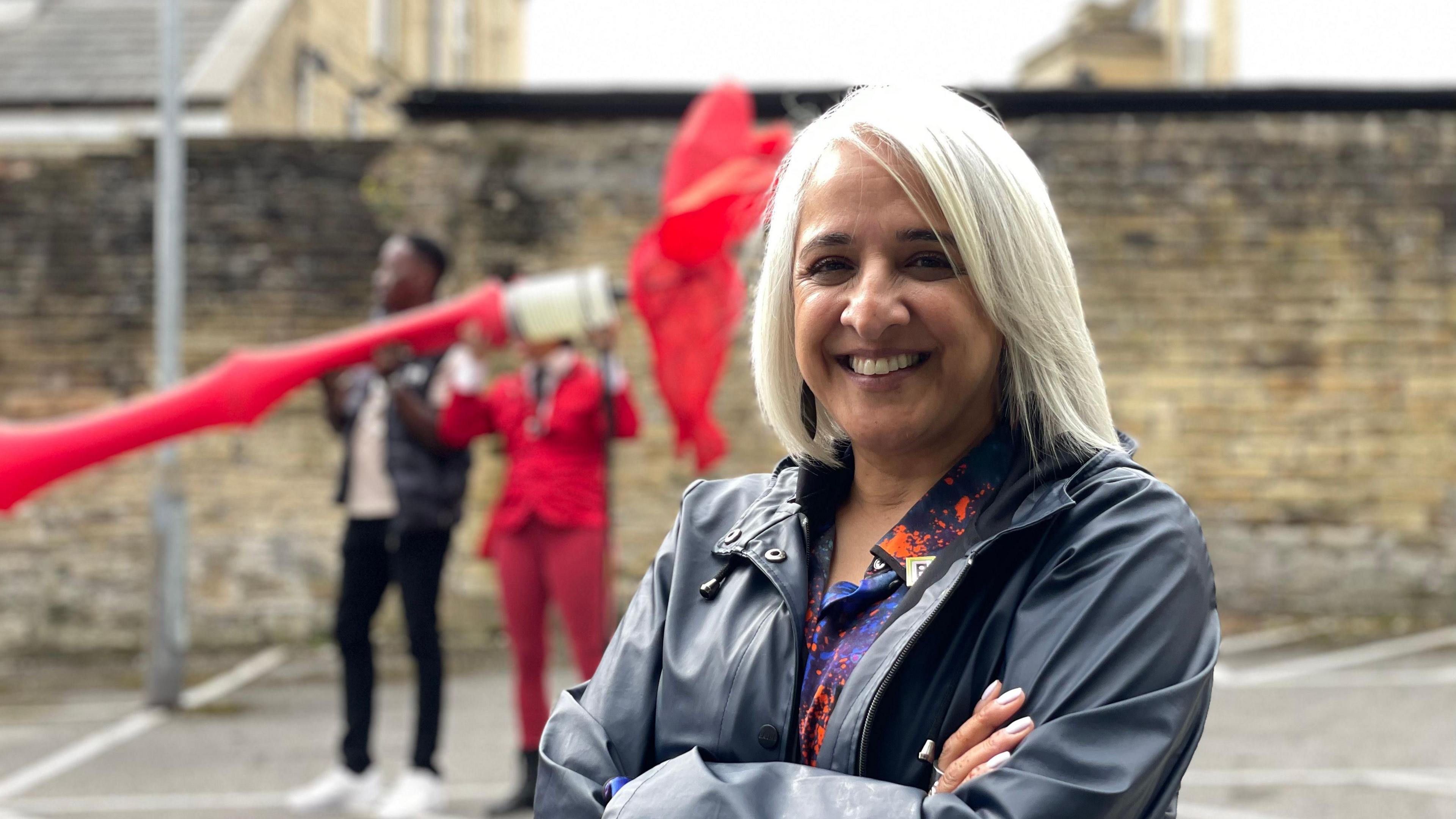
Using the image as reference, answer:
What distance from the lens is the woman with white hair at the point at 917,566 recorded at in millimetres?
1345

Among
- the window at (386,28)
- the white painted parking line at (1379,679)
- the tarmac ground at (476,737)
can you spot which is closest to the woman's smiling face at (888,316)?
the tarmac ground at (476,737)

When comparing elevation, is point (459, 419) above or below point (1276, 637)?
above

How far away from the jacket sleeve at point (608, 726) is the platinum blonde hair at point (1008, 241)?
0.55 metres

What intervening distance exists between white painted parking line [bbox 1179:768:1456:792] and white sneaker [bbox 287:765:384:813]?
10.7 feet

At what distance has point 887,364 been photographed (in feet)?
5.12

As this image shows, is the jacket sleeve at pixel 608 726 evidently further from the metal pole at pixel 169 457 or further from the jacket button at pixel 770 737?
the metal pole at pixel 169 457

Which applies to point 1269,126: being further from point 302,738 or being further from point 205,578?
point 205,578

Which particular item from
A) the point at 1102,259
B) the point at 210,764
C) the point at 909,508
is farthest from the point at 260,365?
the point at 1102,259

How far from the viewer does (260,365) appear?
514cm

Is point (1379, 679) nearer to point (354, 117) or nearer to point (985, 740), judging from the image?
point (985, 740)

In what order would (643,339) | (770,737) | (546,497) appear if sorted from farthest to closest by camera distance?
(643,339), (546,497), (770,737)

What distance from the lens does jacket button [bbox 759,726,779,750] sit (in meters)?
1.47

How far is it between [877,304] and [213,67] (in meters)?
11.6

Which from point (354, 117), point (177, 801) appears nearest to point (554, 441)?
point (177, 801)
